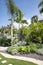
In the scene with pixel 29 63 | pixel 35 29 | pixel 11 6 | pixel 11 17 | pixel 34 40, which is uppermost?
pixel 11 6

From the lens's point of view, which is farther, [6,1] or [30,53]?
[6,1]

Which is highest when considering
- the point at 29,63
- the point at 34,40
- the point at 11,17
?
the point at 11,17

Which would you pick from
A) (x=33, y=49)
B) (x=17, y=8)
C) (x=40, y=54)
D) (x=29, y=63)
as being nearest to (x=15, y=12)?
(x=17, y=8)

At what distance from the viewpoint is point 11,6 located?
2264 cm

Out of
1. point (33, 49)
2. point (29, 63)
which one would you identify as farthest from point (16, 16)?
point (29, 63)

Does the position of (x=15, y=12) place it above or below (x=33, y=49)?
above

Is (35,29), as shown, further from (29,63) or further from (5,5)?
(29,63)

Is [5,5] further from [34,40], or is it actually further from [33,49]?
[33,49]

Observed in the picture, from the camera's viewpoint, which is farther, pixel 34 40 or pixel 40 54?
pixel 34 40

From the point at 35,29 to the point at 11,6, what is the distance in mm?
5250

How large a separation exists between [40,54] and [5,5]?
11505 mm

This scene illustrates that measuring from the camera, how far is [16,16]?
23.5m

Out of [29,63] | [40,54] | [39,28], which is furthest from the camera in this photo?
[39,28]

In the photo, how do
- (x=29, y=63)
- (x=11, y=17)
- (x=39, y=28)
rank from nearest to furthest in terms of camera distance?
(x=29, y=63)
(x=39, y=28)
(x=11, y=17)
